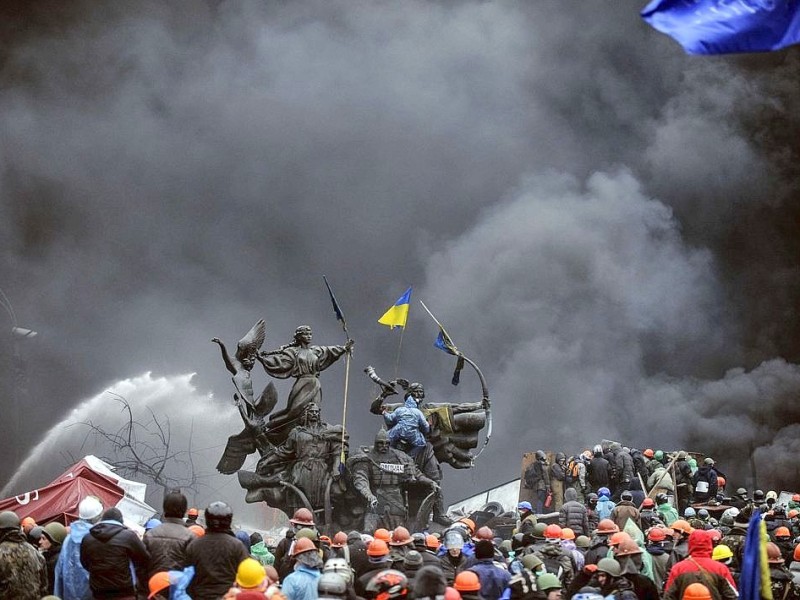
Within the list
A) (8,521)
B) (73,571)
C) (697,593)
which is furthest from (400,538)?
(8,521)

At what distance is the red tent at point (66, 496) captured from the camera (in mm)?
13133

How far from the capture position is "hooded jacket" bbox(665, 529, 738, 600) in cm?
816

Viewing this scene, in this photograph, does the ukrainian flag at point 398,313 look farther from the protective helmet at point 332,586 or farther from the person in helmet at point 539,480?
the protective helmet at point 332,586

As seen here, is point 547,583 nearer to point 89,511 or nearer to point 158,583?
point 158,583

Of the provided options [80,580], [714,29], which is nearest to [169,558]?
[80,580]

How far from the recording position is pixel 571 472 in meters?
21.6

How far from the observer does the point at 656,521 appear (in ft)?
48.4

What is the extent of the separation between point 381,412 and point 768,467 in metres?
19.4

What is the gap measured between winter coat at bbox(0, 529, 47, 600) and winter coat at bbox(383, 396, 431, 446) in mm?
9874

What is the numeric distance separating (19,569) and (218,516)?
2292 mm

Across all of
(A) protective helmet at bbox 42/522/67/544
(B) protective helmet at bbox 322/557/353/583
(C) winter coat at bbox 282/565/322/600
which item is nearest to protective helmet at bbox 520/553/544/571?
(B) protective helmet at bbox 322/557/353/583

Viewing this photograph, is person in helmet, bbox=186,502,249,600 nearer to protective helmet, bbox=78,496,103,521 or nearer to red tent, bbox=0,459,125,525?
protective helmet, bbox=78,496,103,521

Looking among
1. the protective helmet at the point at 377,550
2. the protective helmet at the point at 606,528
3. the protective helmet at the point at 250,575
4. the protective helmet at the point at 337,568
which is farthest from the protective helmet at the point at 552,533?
the protective helmet at the point at 250,575

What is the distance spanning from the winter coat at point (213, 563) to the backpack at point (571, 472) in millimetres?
14397
